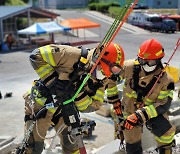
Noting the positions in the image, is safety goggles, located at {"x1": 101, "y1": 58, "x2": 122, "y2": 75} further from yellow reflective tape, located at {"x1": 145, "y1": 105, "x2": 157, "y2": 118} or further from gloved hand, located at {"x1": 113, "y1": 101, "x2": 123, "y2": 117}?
gloved hand, located at {"x1": 113, "y1": 101, "x2": 123, "y2": 117}

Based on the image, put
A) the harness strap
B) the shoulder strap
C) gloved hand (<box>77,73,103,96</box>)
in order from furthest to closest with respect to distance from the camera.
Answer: the harness strap → gloved hand (<box>77,73,103,96</box>) → the shoulder strap

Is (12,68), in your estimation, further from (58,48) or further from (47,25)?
(58,48)

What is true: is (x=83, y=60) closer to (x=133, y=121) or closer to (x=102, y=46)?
(x=102, y=46)

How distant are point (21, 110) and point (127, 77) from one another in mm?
4811

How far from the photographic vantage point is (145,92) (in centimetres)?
430

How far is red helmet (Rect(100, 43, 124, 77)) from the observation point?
3.76 metres

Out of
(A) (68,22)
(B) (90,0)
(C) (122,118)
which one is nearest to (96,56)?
(C) (122,118)

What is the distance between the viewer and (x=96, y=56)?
332cm

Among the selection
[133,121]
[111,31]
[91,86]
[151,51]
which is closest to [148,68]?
[151,51]

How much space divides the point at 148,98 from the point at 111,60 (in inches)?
30.1

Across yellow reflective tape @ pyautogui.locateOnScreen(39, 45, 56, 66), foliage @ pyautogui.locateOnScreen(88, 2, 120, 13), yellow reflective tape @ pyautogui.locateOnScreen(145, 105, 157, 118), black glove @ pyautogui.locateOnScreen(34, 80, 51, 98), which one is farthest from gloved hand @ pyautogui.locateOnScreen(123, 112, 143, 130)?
foliage @ pyautogui.locateOnScreen(88, 2, 120, 13)

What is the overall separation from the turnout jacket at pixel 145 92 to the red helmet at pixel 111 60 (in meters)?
0.33

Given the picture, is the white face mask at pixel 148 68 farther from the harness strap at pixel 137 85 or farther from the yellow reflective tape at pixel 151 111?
the yellow reflective tape at pixel 151 111

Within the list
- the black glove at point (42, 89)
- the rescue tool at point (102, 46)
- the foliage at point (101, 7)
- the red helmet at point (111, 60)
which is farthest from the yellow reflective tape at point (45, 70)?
the foliage at point (101, 7)
